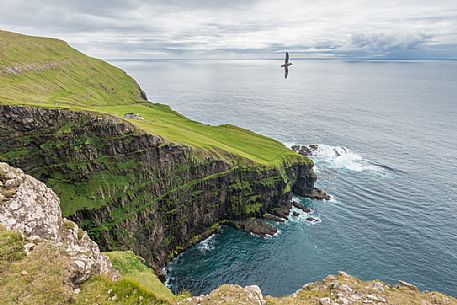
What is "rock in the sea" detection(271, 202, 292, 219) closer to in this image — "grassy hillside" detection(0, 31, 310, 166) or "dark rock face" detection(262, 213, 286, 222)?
"dark rock face" detection(262, 213, 286, 222)

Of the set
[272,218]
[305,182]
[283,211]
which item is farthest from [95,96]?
[305,182]

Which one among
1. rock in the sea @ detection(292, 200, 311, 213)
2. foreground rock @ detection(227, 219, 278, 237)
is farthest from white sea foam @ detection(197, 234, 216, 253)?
rock in the sea @ detection(292, 200, 311, 213)

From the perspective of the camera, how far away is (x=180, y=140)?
7569 cm

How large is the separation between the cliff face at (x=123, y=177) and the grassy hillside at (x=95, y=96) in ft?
17.0

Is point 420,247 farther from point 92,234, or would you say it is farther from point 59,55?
point 59,55

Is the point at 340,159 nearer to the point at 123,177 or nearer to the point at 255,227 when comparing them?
the point at 255,227

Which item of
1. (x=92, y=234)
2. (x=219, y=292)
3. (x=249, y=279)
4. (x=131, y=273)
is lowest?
(x=249, y=279)

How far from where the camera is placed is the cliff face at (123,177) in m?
54.5

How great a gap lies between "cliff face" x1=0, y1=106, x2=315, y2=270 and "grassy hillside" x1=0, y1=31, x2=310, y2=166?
5184mm

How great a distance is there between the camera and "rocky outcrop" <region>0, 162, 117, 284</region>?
55.6 ft

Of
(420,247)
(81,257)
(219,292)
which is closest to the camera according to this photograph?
(81,257)

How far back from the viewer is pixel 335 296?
69.2 ft

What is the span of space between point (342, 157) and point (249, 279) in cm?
7755

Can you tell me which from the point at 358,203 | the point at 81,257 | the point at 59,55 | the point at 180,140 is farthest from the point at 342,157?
the point at 59,55
